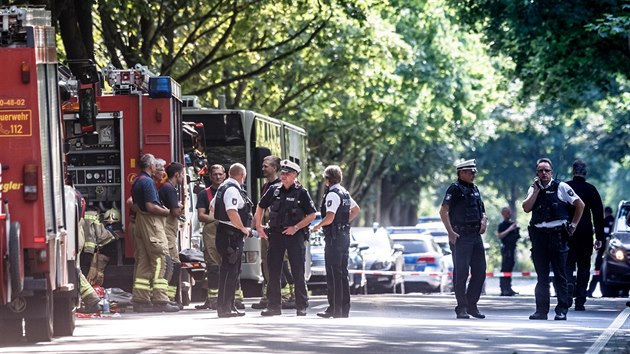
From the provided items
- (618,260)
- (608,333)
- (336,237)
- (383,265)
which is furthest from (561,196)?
(383,265)

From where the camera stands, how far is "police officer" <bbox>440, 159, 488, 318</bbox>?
2030 centimetres

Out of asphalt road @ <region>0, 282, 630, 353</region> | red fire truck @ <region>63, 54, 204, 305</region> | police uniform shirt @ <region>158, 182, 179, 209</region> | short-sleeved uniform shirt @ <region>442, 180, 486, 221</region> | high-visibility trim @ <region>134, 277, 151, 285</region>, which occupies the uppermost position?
red fire truck @ <region>63, 54, 204, 305</region>

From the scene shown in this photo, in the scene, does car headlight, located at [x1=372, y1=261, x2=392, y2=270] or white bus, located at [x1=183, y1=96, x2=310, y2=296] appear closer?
white bus, located at [x1=183, y1=96, x2=310, y2=296]

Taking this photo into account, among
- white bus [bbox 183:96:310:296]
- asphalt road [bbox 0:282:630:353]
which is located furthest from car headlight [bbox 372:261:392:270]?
asphalt road [bbox 0:282:630:353]

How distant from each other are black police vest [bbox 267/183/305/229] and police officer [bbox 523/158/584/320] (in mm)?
2645

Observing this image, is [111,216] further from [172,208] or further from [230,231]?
[230,231]

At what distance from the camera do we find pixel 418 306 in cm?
2425

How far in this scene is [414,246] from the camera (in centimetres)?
3816

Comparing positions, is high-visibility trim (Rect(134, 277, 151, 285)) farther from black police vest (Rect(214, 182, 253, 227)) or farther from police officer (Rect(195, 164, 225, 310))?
black police vest (Rect(214, 182, 253, 227))

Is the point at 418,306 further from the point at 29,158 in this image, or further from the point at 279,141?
the point at 29,158

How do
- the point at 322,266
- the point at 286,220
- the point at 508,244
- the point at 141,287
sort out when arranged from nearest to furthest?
the point at 286,220 < the point at 141,287 < the point at 322,266 < the point at 508,244

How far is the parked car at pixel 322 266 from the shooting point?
3173cm

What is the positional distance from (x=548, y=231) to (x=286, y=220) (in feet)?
9.95

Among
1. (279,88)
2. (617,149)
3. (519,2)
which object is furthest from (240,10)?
(617,149)
